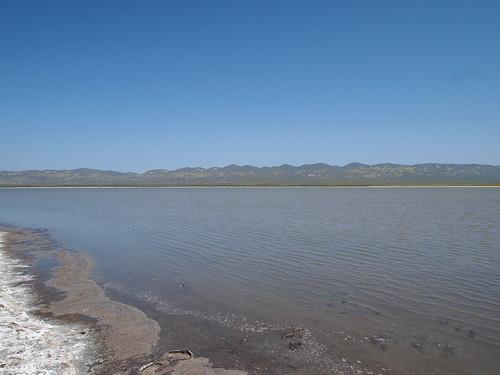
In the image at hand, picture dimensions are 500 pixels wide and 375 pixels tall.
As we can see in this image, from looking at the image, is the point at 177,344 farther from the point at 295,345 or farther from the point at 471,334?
the point at 471,334

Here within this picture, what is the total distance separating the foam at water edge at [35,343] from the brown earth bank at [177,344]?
0.34 meters

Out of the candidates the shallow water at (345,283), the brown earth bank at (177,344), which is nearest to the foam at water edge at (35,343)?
the brown earth bank at (177,344)

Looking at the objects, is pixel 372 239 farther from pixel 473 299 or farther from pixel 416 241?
pixel 473 299

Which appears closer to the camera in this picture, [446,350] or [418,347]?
[446,350]

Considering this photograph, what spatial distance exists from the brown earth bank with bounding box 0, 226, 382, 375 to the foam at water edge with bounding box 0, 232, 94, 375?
0.34m

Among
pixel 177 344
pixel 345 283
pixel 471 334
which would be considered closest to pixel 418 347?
pixel 471 334

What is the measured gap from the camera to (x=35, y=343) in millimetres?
9094

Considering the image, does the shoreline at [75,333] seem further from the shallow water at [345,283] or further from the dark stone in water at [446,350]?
the dark stone in water at [446,350]

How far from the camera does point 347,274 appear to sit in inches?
626

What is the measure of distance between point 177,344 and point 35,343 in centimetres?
320

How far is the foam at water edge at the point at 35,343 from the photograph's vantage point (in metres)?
7.93

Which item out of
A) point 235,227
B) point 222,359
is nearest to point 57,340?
point 222,359

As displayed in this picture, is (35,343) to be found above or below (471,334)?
above

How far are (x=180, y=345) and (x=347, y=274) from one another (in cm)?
851
